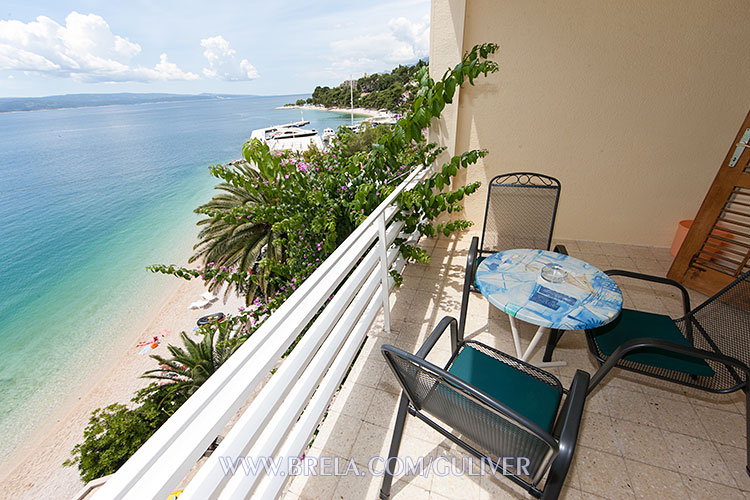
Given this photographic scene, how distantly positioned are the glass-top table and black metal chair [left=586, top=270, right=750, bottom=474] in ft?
0.57

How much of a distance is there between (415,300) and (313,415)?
4.30 feet

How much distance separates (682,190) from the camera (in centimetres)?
291

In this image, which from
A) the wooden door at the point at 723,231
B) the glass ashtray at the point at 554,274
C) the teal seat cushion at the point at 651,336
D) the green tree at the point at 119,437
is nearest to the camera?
the teal seat cushion at the point at 651,336

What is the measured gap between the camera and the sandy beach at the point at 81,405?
17.5ft

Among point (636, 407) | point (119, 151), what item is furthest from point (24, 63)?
point (636, 407)

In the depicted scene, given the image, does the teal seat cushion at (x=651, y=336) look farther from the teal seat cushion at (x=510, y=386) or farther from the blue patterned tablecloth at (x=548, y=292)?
the teal seat cushion at (x=510, y=386)

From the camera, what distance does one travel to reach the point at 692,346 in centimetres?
145

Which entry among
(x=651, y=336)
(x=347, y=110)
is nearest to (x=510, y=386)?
(x=651, y=336)

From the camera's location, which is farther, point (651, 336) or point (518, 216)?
point (518, 216)

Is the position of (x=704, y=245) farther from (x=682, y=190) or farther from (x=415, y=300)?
(x=415, y=300)

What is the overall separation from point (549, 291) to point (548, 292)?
0.5 inches

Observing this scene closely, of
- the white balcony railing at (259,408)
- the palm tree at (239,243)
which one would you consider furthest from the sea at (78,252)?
the white balcony railing at (259,408)

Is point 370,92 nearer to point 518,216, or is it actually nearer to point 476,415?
point 518,216

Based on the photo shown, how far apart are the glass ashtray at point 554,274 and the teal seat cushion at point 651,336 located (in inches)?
12.7
